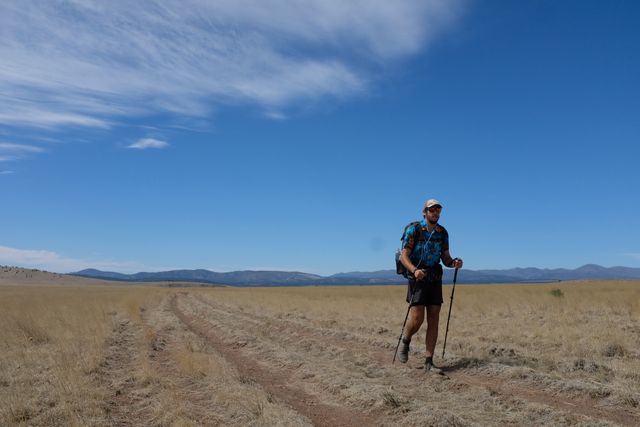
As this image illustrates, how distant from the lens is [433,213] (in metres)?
7.47

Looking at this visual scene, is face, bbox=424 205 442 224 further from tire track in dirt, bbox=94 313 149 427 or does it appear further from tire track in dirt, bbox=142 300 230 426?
tire track in dirt, bbox=94 313 149 427

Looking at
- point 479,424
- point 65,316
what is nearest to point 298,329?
point 479,424

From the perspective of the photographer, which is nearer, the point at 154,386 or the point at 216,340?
the point at 154,386

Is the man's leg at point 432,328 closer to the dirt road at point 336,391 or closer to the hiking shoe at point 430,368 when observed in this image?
the hiking shoe at point 430,368

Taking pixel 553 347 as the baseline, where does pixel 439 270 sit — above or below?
above

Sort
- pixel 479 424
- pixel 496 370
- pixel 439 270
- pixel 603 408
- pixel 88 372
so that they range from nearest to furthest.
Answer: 1. pixel 479 424
2. pixel 603 408
3. pixel 496 370
4. pixel 439 270
5. pixel 88 372

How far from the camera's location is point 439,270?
24.8 ft

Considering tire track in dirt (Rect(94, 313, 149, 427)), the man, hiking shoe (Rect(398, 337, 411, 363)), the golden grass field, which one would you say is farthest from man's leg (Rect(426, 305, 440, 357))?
tire track in dirt (Rect(94, 313, 149, 427))

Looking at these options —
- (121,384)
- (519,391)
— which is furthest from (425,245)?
(121,384)

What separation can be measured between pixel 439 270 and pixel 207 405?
3791 mm

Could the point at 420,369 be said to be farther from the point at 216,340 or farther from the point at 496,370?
the point at 216,340

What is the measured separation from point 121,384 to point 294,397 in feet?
9.47

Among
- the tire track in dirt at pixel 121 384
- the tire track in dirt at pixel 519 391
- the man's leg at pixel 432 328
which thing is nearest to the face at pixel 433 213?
the man's leg at pixel 432 328

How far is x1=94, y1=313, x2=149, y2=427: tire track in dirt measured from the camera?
19.3 feet
